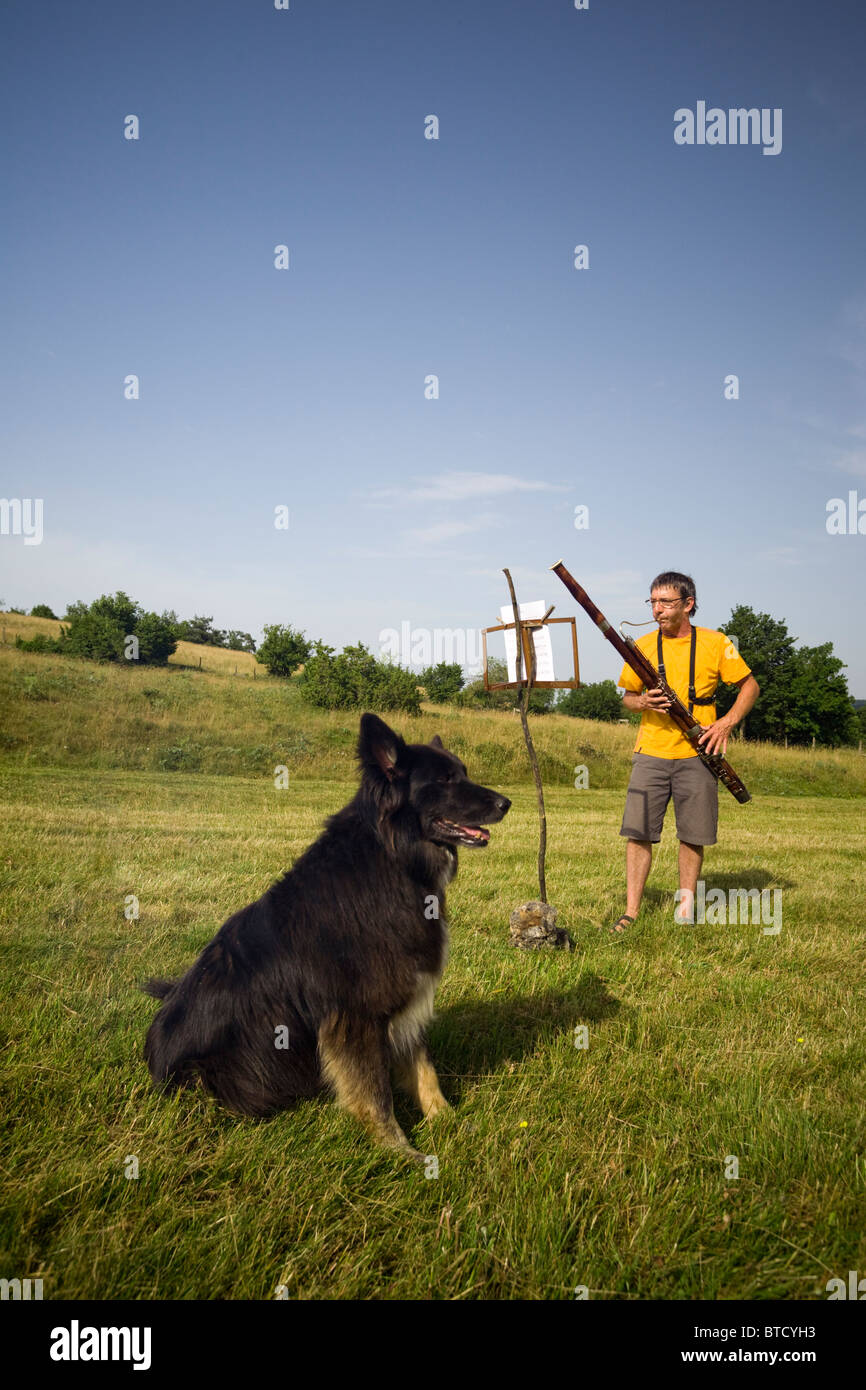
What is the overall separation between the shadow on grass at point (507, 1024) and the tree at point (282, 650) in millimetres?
38166

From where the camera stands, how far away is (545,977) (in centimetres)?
518

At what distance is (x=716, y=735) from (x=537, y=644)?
177 cm

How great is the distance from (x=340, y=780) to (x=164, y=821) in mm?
7874

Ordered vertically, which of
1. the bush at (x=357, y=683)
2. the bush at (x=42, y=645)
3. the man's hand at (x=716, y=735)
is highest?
the bush at (x=42, y=645)

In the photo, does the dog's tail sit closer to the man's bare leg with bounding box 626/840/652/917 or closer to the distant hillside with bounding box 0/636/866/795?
the man's bare leg with bounding box 626/840/652/917

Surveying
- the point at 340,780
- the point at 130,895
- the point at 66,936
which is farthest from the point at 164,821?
the point at 340,780

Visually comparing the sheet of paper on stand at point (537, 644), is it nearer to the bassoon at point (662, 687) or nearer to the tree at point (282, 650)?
the bassoon at point (662, 687)

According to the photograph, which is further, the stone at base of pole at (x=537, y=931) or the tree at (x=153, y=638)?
the tree at (x=153, y=638)

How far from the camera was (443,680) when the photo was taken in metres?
35.4

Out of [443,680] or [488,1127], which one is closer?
[488,1127]

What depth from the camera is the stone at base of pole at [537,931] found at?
584 centimetres

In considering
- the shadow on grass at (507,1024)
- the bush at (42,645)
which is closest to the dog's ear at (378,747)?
the shadow on grass at (507,1024)

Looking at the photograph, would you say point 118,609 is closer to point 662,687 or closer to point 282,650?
point 282,650

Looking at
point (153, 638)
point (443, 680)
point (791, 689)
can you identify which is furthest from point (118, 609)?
point (791, 689)
